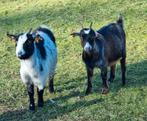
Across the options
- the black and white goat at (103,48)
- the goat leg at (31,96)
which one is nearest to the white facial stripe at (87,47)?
the black and white goat at (103,48)

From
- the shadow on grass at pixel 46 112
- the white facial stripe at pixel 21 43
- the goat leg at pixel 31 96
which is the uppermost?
the white facial stripe at pixel 21 43

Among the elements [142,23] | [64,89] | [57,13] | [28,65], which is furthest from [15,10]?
[28,65]

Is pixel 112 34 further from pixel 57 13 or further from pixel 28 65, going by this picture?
pixel 57 13

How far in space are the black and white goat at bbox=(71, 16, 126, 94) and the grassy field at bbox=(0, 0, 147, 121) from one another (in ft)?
1.61

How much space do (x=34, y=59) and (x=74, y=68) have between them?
3.10 meters

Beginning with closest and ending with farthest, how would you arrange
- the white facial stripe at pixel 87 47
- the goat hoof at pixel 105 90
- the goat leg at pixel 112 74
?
the white facial stripe at pixel 87 47 < the goat hoof at pixel 105 90 < the goat leg at pixel 112 74

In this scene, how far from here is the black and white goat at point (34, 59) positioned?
9.16 meters

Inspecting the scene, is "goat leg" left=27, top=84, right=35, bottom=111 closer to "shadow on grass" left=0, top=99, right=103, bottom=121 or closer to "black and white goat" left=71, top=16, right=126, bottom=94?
"shadow on grass" left=0, top=99, right=103, bottom=121

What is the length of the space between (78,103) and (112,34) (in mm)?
1744

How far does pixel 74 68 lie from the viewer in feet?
40.9

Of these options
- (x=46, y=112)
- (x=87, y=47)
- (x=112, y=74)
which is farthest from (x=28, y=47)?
(x=112, y=74)

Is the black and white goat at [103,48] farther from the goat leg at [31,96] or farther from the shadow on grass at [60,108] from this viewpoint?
the goat leg at [31,96]

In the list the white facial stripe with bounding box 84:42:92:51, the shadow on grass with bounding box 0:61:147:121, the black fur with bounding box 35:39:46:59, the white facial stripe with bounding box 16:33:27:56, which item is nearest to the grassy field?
the shadow on grass with bounding box 0:61:147:121

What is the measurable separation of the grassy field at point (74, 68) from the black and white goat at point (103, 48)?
1.61ft
